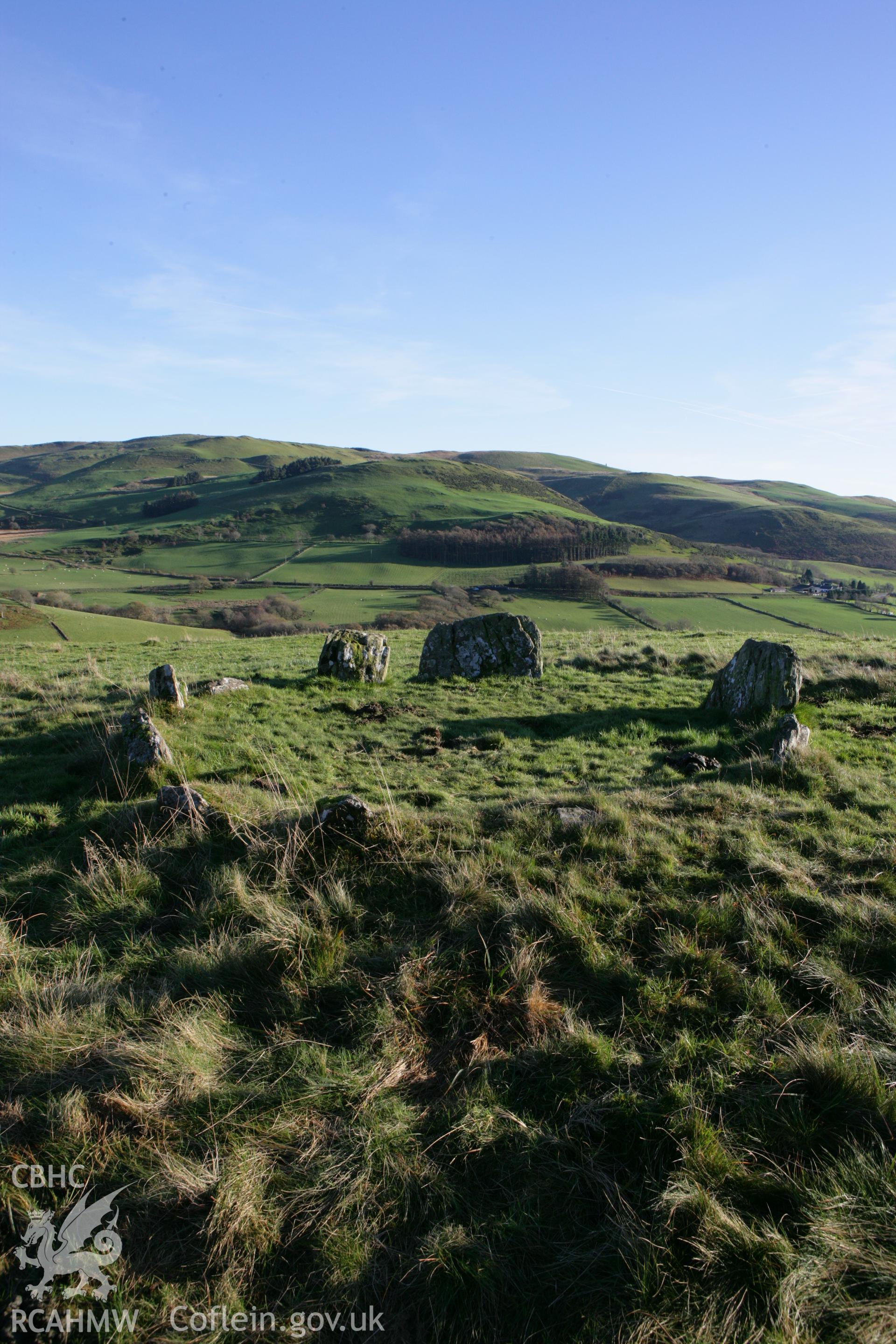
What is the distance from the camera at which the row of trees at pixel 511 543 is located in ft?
340

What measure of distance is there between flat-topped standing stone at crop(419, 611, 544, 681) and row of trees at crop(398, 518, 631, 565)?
8546 centimetres

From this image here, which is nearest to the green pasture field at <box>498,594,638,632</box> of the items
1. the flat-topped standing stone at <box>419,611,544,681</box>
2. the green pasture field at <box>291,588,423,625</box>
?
the green pasture field at <box>291,588,423,625</box>

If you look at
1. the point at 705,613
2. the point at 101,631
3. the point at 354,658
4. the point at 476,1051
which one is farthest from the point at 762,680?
the point at 705,613

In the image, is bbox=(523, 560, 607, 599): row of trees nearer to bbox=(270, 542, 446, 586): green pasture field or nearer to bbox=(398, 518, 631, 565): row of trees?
bbox=(270, 542, 446, 586): green pasture field

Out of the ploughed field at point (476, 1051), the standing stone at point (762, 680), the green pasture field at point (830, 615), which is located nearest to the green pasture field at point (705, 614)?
the green pasture field at point (830, 615)

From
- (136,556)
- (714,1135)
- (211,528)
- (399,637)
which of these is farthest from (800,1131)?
(211,528)

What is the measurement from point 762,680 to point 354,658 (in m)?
8.74

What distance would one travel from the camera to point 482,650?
1644 centimetres

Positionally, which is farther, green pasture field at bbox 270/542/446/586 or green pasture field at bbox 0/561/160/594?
green pasture field at bbox 270/542/446/586

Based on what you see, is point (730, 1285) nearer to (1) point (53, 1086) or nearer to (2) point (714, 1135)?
(2) point (714, 1135)

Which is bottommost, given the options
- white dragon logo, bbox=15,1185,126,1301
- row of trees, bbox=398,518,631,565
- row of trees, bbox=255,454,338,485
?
white dragon logo, bbox=15,1185,126,1301

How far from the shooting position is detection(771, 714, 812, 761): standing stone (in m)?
9.83

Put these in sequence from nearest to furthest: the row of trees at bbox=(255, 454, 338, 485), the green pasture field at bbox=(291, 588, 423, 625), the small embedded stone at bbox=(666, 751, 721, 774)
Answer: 1. the small embedded stone at bbox=(666, 751, 721, 774)
2. the green pasture field at bbox=(291, 588, 423, 625)
3. the row of trees at bbox=(255, 454, 338, 485)

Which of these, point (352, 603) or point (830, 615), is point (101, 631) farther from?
point (830, 615)
